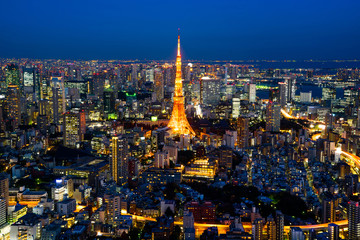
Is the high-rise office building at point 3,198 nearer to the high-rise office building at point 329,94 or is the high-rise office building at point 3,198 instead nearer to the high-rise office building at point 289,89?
the high-rise office building at point 329,94

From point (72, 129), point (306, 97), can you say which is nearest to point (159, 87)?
point (306, 97)

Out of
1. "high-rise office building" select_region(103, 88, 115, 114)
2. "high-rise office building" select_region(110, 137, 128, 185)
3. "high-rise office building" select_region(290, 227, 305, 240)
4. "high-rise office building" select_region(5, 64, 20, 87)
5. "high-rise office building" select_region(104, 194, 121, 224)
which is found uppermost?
"high-rise office building" select_region(5, 64, 20, 87)

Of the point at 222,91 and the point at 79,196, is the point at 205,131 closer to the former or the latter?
the point at 79,196

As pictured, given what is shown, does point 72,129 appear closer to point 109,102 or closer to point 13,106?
point 13,106

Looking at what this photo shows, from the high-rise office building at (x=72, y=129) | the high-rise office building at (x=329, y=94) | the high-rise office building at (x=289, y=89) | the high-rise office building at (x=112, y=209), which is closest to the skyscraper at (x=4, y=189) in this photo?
the high-rise office building at (x=112, y=209)

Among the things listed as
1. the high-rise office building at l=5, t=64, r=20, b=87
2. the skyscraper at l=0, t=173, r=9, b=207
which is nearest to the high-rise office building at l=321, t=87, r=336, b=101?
the high-rise office building at l=5, t=64, r=20, b=87

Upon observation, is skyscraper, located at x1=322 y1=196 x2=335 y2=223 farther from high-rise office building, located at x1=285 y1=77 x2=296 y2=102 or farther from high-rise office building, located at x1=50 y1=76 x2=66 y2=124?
high-rise office building, located at x1=285 y1=77 x2=296 y2=102
